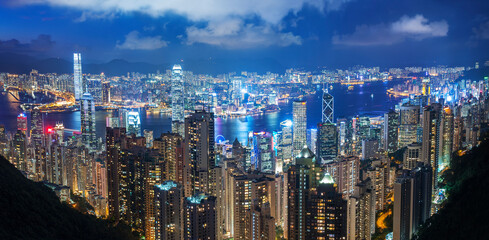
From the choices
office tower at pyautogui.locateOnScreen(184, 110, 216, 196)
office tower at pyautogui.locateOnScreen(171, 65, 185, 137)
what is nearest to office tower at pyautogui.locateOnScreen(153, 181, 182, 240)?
office tower at pyautogui.locateOnScreen(184, 110, 216, 196)

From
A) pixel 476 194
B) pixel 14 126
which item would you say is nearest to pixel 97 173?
pixel 14 126

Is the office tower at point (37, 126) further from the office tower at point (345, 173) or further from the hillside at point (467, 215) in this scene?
the hillside at point (467, 215)

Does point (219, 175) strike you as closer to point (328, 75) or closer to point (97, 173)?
point (97, 173)

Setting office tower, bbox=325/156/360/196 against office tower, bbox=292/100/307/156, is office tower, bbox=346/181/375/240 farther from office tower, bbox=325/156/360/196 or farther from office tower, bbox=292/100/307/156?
office tower, bbox=292/100/307/156

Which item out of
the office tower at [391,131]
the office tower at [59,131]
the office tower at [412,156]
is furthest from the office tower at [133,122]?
the office tower at [412,156]

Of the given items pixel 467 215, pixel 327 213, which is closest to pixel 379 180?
pixel 327 213

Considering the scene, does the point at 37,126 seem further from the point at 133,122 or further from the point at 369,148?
the point at 369,148
